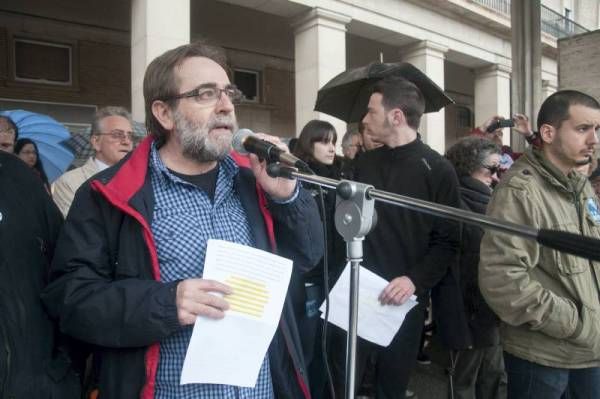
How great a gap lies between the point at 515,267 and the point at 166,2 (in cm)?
838

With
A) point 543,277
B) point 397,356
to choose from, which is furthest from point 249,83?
point 543,277

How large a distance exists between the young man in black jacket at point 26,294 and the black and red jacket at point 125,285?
0.25 ft

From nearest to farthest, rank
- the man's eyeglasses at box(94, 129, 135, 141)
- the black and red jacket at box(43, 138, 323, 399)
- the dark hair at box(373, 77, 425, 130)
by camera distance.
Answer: the black and red jacket at box(43, 138, 323, 399)
the dark hair at box(373, 77, 425, 130)
the man's eyeglasses at box(94, 129, 135, 141)

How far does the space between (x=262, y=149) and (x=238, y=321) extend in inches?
21.5

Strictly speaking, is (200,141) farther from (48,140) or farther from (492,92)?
(492,92)

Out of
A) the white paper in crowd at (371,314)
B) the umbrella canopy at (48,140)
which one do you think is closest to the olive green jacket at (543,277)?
the white paper in crowd at (371,314)

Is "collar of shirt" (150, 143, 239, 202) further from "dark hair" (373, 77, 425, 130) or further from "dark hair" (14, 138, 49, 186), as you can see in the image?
"dark hair" (14, 138, 49, 186)

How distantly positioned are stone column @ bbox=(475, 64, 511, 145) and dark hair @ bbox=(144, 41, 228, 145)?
51.5ft

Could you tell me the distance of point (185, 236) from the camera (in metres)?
1.57

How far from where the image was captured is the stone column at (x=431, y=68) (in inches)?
520

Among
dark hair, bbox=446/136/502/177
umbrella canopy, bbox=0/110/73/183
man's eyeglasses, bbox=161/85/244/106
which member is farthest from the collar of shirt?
umbrella canopy, bbox=0/110/73/183

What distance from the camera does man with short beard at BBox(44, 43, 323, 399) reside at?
1.37 metres

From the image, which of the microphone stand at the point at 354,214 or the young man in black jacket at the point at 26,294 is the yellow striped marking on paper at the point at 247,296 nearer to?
the microphone stand at the point at 354,214

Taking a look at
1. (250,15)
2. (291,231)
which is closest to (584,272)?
(291,231)
